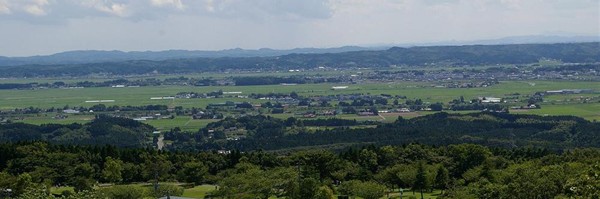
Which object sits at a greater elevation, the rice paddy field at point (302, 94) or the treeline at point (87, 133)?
the treeline at point (87, 133)

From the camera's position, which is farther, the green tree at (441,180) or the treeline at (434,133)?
the treeline at (434,133)

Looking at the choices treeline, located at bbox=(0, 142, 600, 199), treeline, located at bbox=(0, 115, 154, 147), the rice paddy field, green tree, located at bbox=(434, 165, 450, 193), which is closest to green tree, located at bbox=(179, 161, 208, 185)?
treeline, located at bbox=(0, 142, 600, 199)

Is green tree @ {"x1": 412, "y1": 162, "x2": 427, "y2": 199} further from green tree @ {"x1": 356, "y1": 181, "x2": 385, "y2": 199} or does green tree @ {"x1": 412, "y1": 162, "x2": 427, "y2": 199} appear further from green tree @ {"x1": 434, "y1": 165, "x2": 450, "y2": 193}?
green tree @ {"x1": 356, "y1": 181, "x2": 385, "y2": 199}

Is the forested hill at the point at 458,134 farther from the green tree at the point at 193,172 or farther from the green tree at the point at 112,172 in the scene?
the green tree at the point at 112,172

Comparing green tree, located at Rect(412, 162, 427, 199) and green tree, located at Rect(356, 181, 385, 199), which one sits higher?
green tree, located at Rect(356, 181, 385, 199)

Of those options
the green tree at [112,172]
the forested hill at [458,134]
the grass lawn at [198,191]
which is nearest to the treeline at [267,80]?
the forested hill at [458,134]

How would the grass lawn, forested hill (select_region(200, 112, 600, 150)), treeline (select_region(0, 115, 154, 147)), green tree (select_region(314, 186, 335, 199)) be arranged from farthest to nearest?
treeline (select_region(0, 115, 154, 147)) < forested hill (select_region(200, 112, 600, 150)) < the grass lawn < green tree (select_region(314, 186, 335, 199))

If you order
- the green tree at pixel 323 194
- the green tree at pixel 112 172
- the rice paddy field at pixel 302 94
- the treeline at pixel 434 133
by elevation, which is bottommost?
the rice paddy field at pixel 302 94
